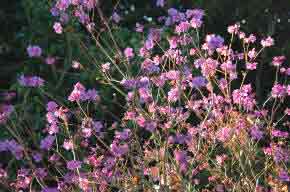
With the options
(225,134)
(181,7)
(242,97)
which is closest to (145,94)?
(225,134)

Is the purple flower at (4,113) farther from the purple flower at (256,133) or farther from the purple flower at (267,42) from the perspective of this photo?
the purple flower at (267,42)

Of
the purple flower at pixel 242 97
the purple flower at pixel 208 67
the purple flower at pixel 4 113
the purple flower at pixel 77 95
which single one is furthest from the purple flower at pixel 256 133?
the purple flower at pixel 4 113

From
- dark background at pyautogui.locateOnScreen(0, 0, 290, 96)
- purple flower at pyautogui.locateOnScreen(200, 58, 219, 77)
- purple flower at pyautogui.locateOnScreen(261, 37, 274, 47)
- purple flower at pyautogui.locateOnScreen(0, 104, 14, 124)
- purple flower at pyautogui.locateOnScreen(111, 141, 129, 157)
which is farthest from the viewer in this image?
dark background at pyautogui.locateOnScreen(0, 0, 290, 96)

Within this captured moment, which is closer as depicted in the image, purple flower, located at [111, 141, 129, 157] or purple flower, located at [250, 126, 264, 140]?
purple flower, located at [111, 141, 129, 157]

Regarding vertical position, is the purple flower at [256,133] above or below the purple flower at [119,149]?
below

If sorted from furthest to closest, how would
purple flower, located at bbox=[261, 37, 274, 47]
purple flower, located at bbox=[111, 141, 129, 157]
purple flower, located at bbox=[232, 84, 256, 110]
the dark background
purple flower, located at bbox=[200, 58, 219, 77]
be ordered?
the dark background < purple flower, located at bbox=[261, 37, 274, 47] < purple flower, located at bbox=[232, 84, 256, 110] < purple flower, located at bbox=[200, 58, 219, 77] < purple flower, located at bbox=[111, 141, 129, 157]

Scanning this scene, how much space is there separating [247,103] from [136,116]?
0.83 m

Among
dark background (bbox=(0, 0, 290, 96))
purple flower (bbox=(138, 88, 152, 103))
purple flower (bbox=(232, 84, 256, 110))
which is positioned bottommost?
dark background (bbox=(0, 0, 290, 96))

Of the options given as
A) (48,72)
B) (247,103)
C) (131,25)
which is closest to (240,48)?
(131,25)

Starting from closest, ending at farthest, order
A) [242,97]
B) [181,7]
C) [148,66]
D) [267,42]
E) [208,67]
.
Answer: [208,67], [148,66], [242,97], [267,42], [181,7]

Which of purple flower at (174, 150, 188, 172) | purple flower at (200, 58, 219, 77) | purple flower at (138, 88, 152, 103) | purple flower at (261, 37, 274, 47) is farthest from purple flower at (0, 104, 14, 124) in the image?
purple flower at (261, 37, 274, 47)

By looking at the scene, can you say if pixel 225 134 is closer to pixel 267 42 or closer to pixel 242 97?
pixel 242 97

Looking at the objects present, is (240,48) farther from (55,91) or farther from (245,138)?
(245,138)

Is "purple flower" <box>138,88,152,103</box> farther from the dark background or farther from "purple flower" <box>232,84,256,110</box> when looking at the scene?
the dark background
